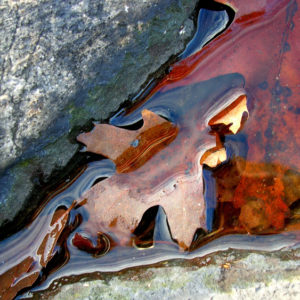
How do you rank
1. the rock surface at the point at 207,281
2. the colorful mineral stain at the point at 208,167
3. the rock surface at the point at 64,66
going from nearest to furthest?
the rock surface at the point at 64,66, the rock surface at the point at 207,281, the colorful mineral stain at the point at 208,167

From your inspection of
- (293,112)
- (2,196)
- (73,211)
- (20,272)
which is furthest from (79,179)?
(293,112)

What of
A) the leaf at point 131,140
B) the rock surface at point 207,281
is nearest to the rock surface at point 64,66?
the leaf at point 131,140

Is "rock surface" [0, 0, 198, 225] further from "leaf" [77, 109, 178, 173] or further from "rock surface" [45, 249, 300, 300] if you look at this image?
"rock surface" [45, 249, 300, 300]

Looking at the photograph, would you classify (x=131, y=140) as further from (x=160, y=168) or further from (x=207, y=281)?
(x=207, y=281)

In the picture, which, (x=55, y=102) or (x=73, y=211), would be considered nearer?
(x=55, y=102)

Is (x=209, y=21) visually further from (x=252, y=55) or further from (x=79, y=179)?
(x=79, y=179)

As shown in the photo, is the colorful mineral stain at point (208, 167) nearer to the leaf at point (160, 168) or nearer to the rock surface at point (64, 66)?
the leaf at point (160, 168)
